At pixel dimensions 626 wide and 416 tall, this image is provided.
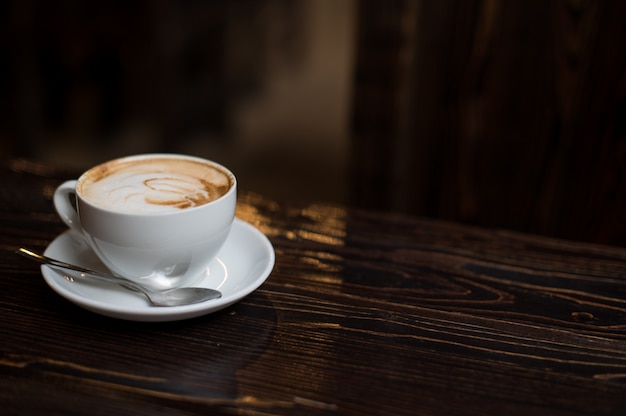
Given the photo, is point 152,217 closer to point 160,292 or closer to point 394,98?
point 160,292

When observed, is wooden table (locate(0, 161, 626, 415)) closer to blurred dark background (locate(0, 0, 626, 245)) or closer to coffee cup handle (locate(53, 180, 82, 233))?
coffee cup handle (locate(53, 180, 82, 233))

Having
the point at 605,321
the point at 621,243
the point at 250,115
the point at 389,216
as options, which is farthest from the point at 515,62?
the point at 250,115

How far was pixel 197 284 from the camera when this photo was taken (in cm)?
67

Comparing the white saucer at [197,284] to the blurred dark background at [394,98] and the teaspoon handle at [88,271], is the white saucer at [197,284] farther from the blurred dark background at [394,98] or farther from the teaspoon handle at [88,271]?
the blurred dark background at [394,98]

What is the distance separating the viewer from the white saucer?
58cm

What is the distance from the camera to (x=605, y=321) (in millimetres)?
664

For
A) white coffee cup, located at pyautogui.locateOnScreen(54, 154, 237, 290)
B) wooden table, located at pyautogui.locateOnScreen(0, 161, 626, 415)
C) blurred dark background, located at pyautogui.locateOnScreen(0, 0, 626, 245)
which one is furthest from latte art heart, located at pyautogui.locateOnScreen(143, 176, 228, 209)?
blurred dark background, located at pyautogui.locateOnScreen(0, 0, 626, 245)

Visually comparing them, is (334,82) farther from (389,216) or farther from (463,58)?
(389,216)

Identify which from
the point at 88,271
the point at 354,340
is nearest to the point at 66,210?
the point at 88,271

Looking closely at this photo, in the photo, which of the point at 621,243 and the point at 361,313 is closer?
the point at 361,313

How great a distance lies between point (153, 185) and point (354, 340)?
0.81 feet

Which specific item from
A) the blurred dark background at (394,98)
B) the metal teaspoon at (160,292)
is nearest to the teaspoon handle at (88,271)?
the metal teaspoon at (160,292)

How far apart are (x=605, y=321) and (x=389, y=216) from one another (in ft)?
1.07

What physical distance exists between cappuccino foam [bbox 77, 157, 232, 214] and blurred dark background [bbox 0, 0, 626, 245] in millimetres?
257
